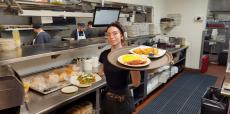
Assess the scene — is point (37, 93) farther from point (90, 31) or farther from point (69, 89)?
point (90, 31)

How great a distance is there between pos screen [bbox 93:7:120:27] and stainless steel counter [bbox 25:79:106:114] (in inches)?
44.0

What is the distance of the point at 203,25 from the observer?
A: 507 cm

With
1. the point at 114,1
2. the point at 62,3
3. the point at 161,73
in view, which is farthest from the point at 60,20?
the point at 161,73

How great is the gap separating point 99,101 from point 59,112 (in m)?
0.44

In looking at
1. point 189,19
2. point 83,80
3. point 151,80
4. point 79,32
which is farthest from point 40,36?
point 189,19

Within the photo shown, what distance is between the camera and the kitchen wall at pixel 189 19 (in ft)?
16.6

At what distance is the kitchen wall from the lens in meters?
5.07

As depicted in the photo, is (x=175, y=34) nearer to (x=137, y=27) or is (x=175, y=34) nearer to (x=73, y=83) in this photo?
(x=137, y=27)

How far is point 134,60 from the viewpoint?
1.52 metres

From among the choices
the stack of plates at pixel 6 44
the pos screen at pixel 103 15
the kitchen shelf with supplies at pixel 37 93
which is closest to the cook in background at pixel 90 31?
the pos screen at pixel 103 15

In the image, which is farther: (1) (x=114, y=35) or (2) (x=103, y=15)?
(2) (x=103, y=15)

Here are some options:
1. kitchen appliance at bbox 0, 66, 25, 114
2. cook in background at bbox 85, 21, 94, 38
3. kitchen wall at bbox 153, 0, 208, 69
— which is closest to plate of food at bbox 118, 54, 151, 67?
kitchen appliance at bbox 0, 66, 25, 114

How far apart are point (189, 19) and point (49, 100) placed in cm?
469

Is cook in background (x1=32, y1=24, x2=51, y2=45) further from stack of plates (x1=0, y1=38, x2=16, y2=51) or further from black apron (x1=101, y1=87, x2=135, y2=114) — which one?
black apron (x1=101, y1=87, x2=135, y2=114)
